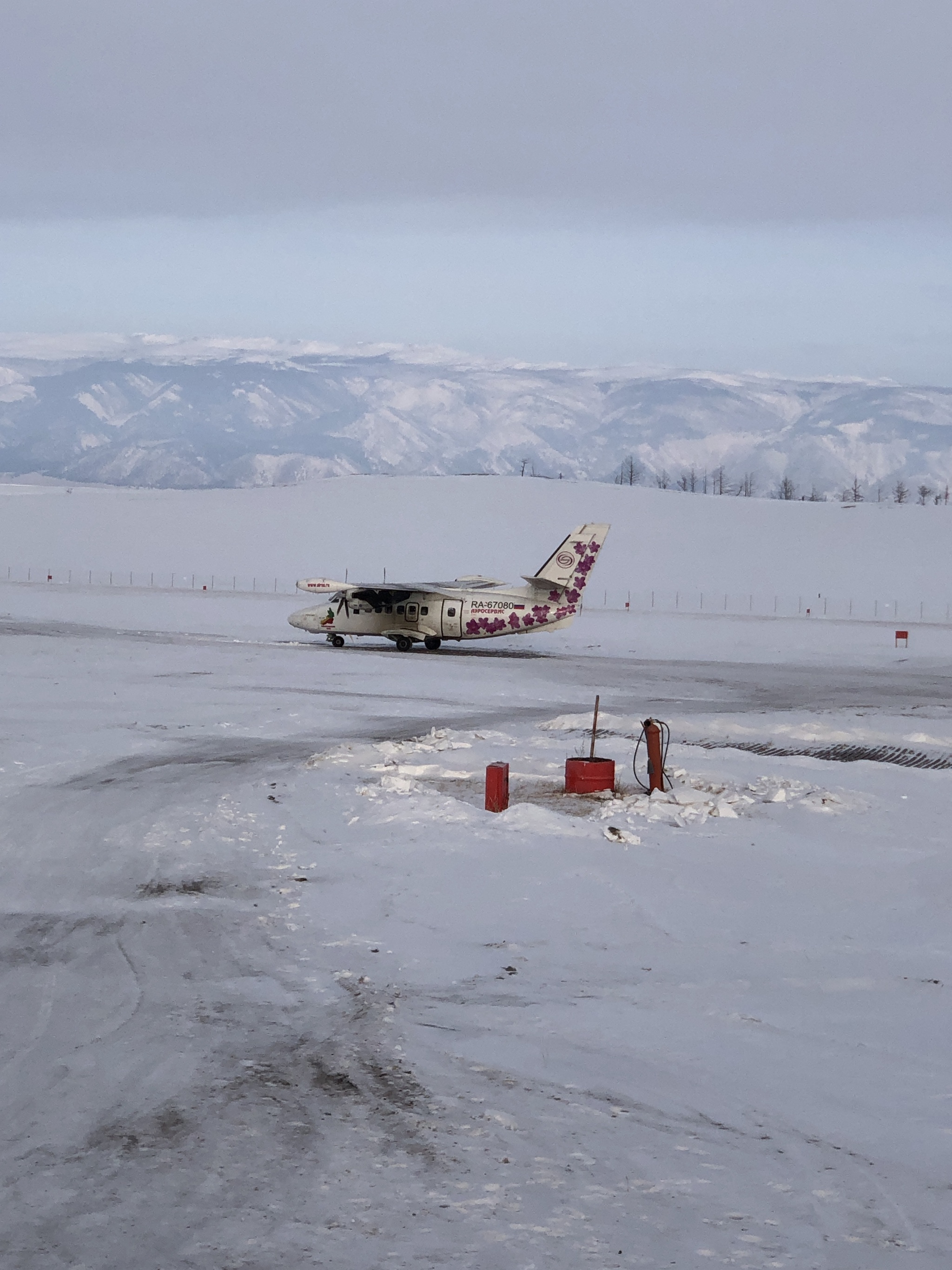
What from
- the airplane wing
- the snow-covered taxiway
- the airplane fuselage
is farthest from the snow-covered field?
the airplane wing

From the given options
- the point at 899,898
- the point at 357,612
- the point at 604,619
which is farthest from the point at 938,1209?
the point at 604,619

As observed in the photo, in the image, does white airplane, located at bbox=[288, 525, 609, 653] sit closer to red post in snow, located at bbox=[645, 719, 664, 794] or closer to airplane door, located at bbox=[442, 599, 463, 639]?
airplane door, located at bbox=[442, 599, 463, 639]

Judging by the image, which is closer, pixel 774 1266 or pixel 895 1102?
pixel 774 1266

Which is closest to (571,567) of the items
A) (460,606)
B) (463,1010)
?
(460,606)

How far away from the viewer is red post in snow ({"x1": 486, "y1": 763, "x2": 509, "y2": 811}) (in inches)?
680

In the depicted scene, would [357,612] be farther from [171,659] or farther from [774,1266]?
[774,1266]

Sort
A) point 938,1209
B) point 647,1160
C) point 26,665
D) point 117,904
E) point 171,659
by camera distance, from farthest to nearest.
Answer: point 171,659 < point 26,665 < point 117,904 < point 647,1160 < point 938,1209

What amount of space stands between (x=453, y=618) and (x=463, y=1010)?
1385 inches

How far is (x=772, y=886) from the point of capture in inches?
557

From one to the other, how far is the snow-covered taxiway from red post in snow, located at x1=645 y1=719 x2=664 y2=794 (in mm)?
469

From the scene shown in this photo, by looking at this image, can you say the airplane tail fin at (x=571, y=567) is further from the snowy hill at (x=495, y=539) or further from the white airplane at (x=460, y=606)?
the snowy hill at (x=495, y=539)

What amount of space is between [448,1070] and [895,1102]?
2893mm

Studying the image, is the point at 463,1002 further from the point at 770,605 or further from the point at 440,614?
the point at 770,605

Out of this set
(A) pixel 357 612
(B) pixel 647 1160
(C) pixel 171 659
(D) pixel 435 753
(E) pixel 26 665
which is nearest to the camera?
(B) pixel 647 1160
